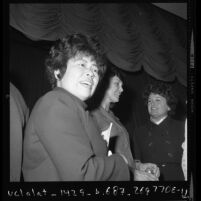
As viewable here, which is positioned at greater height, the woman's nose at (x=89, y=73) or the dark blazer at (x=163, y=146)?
the woman's nose at (x=89, y=73)

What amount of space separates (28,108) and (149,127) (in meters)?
0.52

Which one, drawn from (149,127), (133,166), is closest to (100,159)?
(133,166)

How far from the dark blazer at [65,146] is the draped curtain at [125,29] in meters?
0.29

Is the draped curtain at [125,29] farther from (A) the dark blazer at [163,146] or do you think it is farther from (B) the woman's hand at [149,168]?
(B) the woman's hand at [149,168]

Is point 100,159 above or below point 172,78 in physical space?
below

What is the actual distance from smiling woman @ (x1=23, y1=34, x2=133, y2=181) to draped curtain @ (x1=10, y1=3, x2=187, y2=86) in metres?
0.07

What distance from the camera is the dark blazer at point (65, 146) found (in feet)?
4.58

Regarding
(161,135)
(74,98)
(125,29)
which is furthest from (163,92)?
(74,98)

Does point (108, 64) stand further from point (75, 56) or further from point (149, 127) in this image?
point (149, 127)

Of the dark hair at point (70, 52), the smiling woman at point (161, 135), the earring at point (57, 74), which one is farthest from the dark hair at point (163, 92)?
the earring at point (57, 74)

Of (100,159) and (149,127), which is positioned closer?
(100,159)

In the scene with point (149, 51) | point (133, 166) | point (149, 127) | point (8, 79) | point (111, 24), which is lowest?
point (133, 166)

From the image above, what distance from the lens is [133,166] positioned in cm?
159

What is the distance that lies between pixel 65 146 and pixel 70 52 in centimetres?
39
